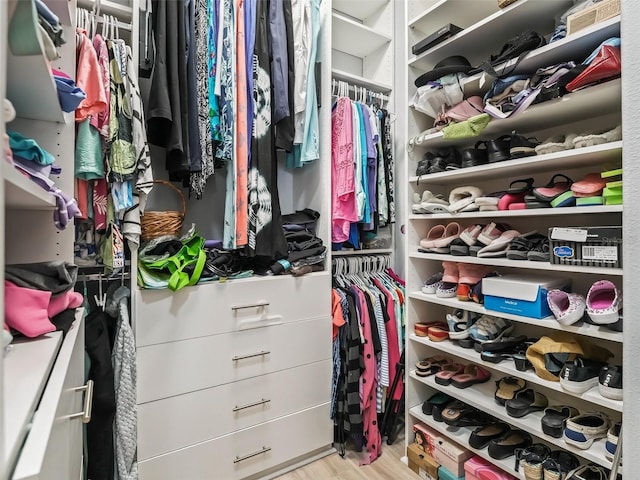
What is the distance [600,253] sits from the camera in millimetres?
1071

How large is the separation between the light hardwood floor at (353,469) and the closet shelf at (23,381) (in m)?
1.33

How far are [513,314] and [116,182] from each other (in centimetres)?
152

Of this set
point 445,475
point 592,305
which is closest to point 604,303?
point 592,305

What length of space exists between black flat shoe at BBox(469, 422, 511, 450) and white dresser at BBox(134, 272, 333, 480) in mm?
670

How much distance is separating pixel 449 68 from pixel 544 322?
1.06 meters

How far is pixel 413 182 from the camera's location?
1.72 m

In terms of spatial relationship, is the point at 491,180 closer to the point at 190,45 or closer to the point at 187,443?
the point at 190,45

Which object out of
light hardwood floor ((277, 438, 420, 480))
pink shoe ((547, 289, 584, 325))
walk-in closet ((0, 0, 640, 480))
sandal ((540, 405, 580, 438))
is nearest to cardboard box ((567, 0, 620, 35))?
walk-in closet ((0, 0, 640, 480))

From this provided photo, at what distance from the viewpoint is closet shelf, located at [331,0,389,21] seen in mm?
2115

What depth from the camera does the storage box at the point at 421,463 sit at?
1.54 meters

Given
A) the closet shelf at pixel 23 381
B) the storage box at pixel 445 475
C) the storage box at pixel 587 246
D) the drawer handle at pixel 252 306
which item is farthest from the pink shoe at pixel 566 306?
the closet shelf at pixel 23 381

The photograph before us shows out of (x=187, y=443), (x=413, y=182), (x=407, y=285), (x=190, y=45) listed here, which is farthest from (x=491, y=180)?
(x=187, y=443)

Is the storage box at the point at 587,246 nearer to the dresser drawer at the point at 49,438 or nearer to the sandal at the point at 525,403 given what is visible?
the sandal at the point at 525,403

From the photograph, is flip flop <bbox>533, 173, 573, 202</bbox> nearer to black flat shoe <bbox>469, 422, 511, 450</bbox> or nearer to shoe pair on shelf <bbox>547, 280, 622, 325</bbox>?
shoe pair on shelf <bbox>547, 280, 622, 325</bbox>
